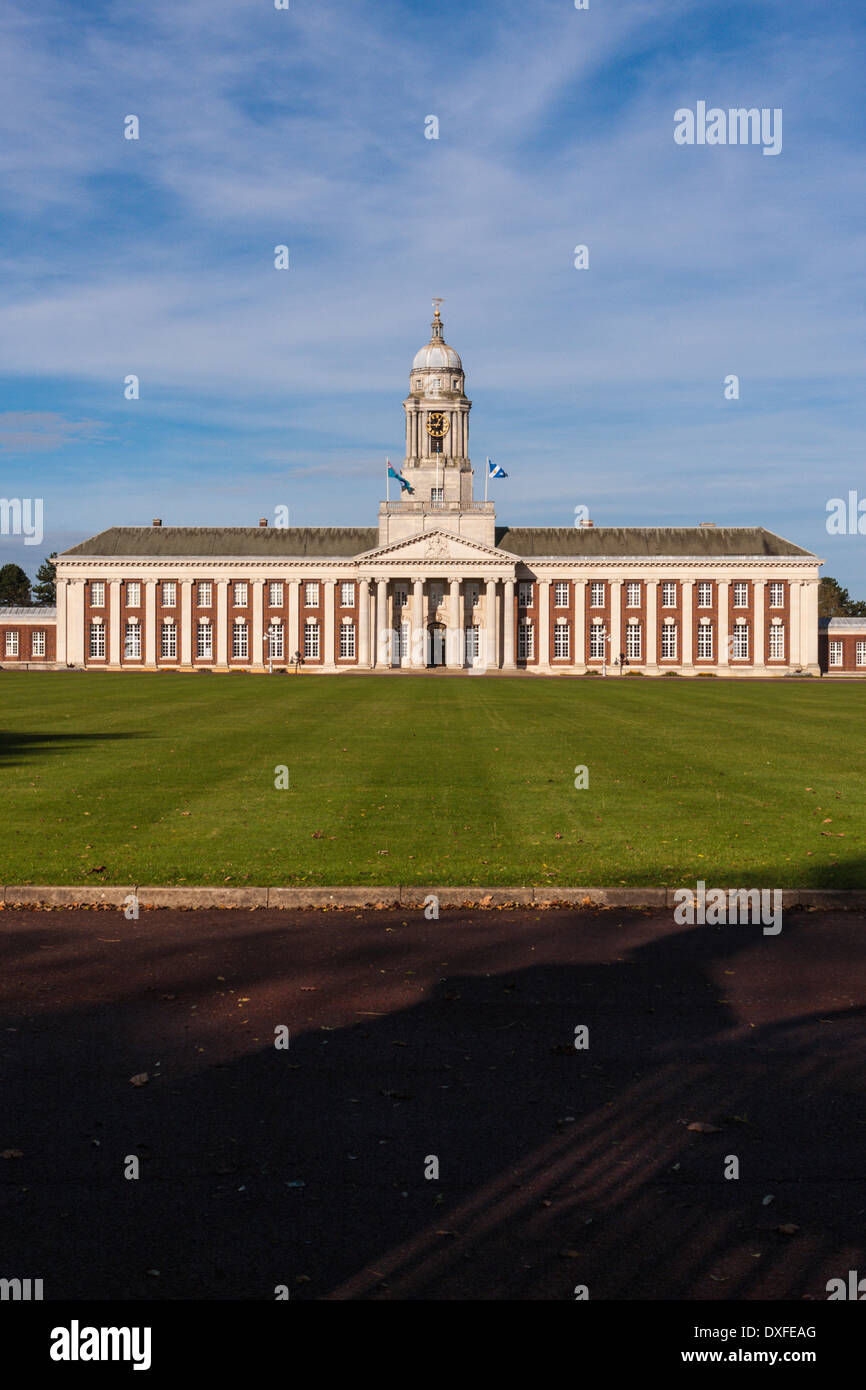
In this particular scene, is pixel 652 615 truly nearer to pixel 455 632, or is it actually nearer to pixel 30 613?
pixel 455 632

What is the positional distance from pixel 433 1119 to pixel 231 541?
122m

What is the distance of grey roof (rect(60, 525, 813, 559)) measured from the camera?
121312 mm

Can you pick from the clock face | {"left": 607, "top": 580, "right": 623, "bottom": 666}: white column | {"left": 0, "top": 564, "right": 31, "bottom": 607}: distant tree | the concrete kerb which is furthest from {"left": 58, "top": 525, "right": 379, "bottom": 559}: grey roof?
the concrete kerb

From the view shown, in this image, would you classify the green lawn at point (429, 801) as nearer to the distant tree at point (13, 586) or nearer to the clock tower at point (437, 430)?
the clock tower at point (437, 430)

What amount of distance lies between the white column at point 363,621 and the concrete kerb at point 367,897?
107m

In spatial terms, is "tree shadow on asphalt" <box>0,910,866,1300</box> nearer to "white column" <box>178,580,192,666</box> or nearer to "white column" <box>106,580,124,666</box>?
"white column" <box>178,580,192,666</box>

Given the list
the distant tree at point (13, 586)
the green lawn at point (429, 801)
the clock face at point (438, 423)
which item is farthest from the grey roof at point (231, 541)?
the green lawn at point (429, 801)

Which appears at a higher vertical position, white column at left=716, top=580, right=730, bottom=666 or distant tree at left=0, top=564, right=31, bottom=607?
distant tree at left=0, top=564, right=31, bottom=607

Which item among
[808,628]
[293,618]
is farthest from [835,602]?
[293,618]

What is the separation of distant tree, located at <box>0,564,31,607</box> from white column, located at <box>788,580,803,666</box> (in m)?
125

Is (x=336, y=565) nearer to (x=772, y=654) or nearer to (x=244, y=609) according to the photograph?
(x=244, y=609)

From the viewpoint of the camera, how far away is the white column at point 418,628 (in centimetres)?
11962

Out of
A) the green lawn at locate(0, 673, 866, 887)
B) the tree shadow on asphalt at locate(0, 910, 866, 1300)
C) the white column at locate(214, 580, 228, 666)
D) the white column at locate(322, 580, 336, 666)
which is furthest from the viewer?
the white column at locate(214, 580, 228, 666)

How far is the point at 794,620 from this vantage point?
391ft
